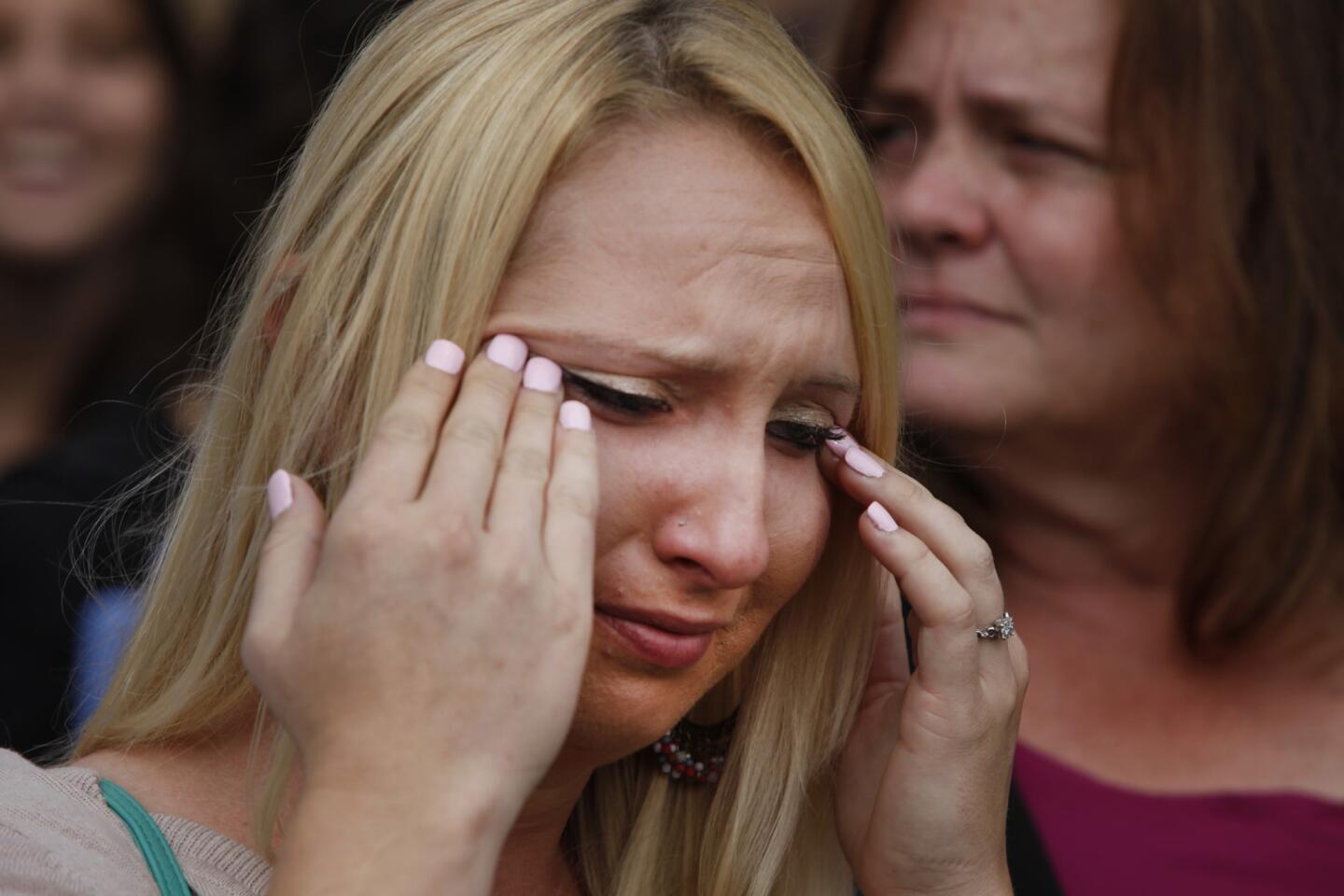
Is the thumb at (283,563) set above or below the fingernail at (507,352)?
below

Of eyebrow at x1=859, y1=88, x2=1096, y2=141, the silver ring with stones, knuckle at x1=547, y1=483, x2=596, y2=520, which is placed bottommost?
the silver ring with stones

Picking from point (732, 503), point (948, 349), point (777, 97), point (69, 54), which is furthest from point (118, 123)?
point (732, 503)

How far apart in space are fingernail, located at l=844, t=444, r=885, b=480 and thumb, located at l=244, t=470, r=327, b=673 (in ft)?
2.33

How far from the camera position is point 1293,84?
3.19 m

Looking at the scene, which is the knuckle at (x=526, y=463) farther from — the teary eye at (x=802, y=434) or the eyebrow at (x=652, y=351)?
the teary eye at (x=802, y=434)

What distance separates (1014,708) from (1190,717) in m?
0.97

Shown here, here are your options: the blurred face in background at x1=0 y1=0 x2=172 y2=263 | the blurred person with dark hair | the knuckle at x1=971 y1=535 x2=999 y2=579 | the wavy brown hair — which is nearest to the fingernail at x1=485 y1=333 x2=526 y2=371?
the knuckle at x1=971 y1=535 x2=999 y2=579

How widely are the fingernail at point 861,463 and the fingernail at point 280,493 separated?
74 cm

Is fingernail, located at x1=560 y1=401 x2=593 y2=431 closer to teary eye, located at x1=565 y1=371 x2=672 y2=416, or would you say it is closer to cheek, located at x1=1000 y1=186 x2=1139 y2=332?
teary eye, located at x1=565 y1=371 x2=672 y2=416

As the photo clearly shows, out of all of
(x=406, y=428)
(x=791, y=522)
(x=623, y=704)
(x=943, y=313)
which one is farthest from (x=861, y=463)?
(x=943, y=313)

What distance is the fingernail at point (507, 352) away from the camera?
1780mm

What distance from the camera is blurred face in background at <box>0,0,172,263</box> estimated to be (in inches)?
149

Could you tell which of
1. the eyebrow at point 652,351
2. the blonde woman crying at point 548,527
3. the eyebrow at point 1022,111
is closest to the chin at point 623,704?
the blonde woman crying at point 548,527

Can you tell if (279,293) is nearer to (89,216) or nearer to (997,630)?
(997,630)
